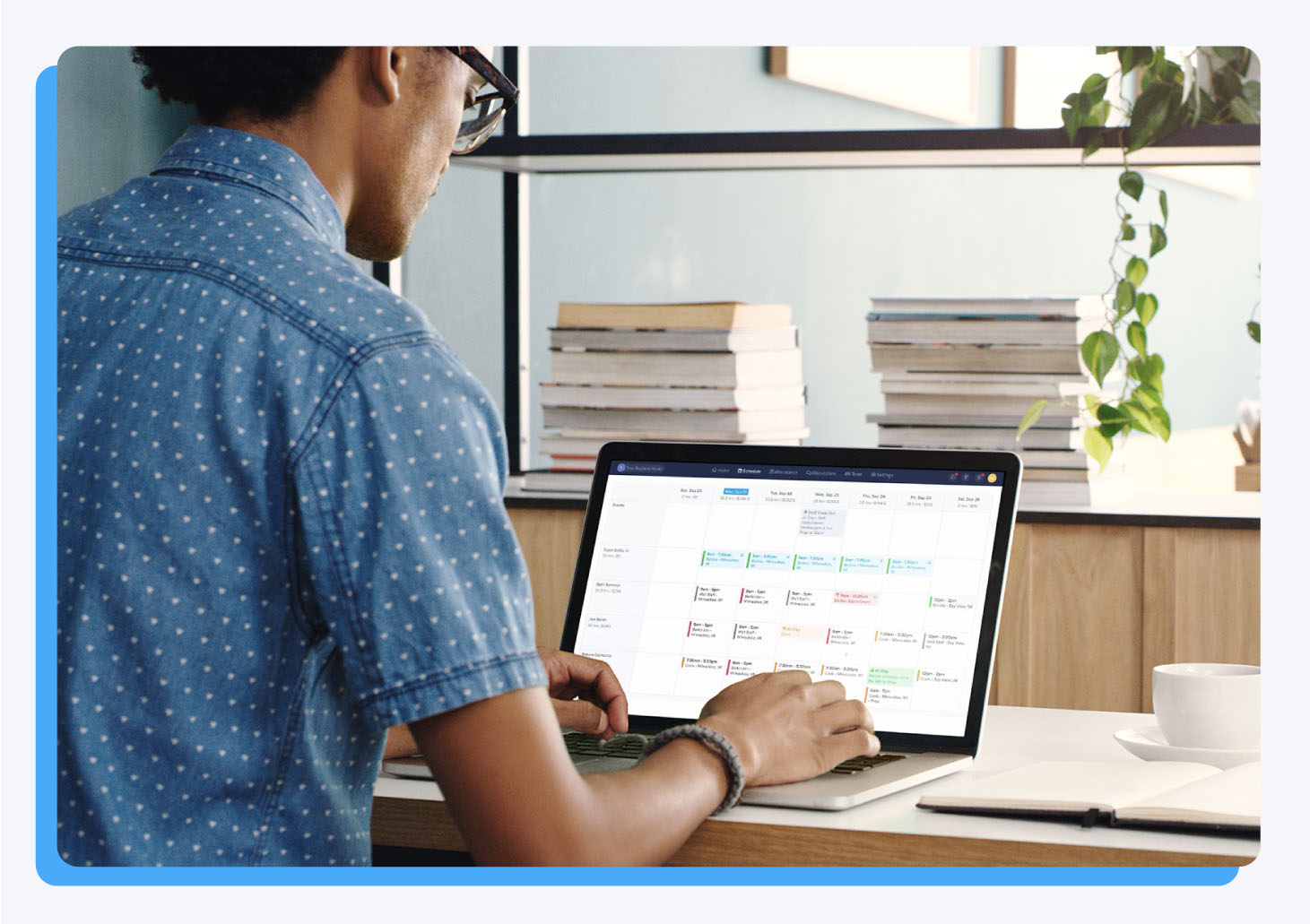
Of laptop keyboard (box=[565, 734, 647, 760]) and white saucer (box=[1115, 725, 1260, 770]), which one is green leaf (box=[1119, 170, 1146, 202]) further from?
laptop keyboard (box=[565, 734, 647, 760])

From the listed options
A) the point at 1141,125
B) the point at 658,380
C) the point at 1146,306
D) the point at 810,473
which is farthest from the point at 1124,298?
the point at 810,473

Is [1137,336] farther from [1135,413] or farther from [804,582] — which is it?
[804,582]

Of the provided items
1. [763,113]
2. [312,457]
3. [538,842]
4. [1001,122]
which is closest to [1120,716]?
[538,842]

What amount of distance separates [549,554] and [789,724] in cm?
86

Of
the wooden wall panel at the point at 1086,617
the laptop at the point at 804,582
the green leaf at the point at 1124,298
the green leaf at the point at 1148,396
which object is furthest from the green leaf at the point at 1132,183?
the laptop at the point at 804,582

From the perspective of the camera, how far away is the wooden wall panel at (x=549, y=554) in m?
1.76

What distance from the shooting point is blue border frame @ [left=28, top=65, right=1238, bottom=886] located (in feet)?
2.38

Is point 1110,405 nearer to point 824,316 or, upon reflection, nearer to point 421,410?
point 421,410

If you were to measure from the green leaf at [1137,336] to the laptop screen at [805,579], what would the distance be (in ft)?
2.33

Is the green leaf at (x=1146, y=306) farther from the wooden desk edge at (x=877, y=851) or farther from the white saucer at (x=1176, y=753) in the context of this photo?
the wooden desk edge at (x=877, y=851)

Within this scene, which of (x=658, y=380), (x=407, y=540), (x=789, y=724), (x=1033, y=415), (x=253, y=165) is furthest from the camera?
(x=658, y=380)

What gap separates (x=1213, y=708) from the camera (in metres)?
1.03

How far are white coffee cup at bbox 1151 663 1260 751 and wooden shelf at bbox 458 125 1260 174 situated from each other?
748 millimetres

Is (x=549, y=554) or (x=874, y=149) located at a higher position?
(x=874, y=149)
